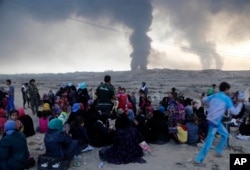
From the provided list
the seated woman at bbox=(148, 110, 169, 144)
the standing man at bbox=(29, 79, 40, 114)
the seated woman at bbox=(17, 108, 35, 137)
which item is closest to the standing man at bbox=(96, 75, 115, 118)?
the seated woman at bbox=(148, 110, 169, 144)

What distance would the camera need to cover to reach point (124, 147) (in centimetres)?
943

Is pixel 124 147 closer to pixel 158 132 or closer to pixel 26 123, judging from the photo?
pixel 158 132

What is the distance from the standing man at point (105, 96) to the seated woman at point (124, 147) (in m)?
1.97

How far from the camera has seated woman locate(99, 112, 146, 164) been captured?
9328 millimetres

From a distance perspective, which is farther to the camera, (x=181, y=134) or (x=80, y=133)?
(x=181, y=134)

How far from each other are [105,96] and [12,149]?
14.5 feet

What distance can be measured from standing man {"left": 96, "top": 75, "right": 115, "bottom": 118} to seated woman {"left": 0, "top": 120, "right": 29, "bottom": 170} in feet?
13.6

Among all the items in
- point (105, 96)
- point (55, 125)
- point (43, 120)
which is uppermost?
point (105, 96)

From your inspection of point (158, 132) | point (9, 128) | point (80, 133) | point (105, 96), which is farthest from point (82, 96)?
point (9, 128)

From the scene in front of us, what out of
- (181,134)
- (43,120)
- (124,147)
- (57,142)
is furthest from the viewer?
(43,120)

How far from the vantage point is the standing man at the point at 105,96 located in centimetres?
1152

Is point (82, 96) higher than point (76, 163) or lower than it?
higher

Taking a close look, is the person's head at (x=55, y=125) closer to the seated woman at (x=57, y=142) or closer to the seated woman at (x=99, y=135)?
the seated woman at (x=57, y=142)

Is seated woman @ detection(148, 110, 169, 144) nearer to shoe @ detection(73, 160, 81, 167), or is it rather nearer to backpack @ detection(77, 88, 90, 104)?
shoe @ detection(73, 160, 81, 167)
